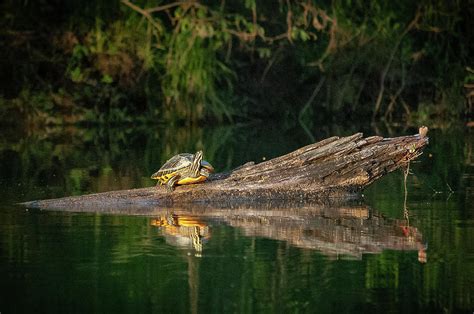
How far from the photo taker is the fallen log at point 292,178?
11.3 m

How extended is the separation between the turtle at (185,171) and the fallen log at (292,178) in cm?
10

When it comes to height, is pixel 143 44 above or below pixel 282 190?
above

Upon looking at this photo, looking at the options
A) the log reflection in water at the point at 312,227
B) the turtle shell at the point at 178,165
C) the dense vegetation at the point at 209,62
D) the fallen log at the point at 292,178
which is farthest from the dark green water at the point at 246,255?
the dense vegetation at the point at 209,62

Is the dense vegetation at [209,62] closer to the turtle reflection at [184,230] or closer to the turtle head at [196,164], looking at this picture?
the turtle head at [196,164]

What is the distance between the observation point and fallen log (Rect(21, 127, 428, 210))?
11.3 m

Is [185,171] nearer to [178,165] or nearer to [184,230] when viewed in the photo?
[178,165]

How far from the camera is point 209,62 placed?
25484 mm

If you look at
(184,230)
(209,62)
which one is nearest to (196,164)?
(184,230)

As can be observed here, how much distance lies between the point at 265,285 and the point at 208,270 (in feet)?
1.89

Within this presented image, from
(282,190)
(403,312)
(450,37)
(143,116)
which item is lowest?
(403,312)

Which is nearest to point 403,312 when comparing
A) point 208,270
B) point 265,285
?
point 265,285

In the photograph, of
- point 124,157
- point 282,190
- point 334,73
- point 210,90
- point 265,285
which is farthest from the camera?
point 334,73

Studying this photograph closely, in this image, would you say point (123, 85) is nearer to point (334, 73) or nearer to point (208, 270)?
point (334, 73)

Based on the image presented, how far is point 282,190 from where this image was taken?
1147 centimetres
